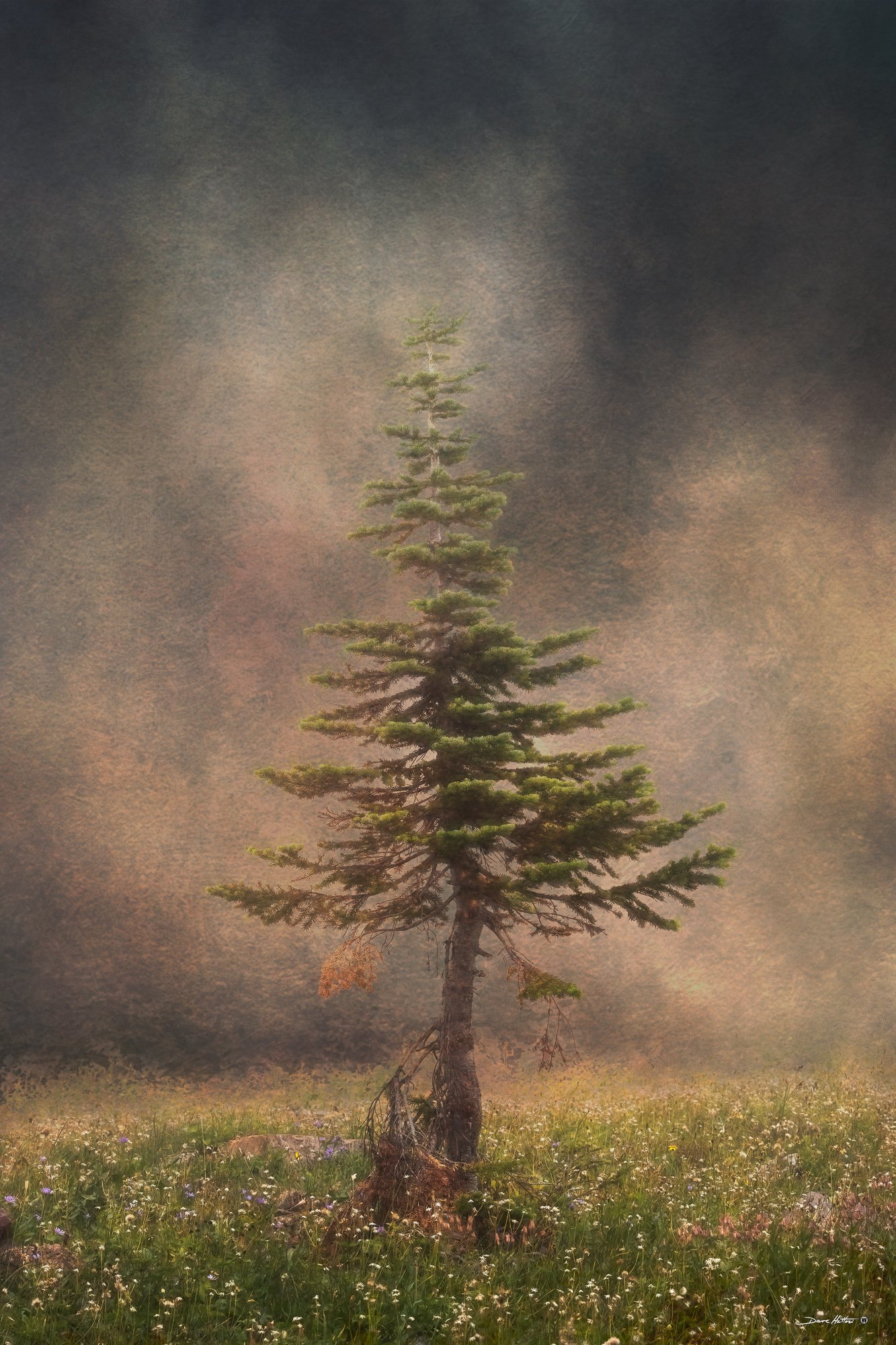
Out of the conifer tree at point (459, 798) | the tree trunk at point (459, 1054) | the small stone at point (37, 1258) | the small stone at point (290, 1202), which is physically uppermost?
the conifer tree at point (459, 798)

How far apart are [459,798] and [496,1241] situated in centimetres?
287

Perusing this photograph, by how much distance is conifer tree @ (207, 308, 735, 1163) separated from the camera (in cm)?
660

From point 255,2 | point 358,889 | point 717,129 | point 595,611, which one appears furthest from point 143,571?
point 717,129

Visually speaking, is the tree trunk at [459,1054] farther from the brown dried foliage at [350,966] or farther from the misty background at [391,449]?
the misty background at [391,449]

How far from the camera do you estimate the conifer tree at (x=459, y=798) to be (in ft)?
21.6

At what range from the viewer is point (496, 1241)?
586 cm

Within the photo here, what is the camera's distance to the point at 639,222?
19.9 meters

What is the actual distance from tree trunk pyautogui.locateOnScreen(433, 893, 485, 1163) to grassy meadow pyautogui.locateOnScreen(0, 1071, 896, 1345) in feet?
1.39

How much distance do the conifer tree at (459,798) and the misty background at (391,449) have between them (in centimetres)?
763

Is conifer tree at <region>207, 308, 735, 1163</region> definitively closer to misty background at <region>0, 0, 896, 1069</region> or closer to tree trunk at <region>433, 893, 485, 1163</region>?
tree trunk at <region>433, 893, 485, 1163</region>

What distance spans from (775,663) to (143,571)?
38.9ft
